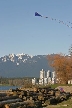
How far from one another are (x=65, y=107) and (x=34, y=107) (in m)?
2.63

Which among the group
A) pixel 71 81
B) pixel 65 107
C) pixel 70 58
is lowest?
pixel 65 107

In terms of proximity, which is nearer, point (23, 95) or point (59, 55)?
point (23, 95)

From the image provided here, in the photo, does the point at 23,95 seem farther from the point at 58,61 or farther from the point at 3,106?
the point at 58,61

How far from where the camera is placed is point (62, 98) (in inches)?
1308

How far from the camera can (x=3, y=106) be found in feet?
71.9

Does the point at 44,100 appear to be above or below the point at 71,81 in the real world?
below

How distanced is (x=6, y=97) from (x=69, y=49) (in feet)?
191

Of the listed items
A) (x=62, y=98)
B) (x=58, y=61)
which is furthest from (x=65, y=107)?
(x=58, y=61)

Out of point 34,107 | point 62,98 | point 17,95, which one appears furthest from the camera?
point 62,98

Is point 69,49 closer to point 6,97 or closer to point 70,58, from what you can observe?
point 70,58

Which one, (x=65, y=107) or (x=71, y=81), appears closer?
(x=65, y=107)

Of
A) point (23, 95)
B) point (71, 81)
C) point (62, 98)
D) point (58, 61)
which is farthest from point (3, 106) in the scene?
point (71, 81)

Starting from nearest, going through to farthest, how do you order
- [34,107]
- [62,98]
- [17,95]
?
[34,107] → [17,95] → [62,98]

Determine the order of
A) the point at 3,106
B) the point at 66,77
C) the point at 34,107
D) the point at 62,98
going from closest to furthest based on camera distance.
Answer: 1. the point at 3,106
2. the point at 34,107
3. the point at 62,98
4. the point at 66,77
